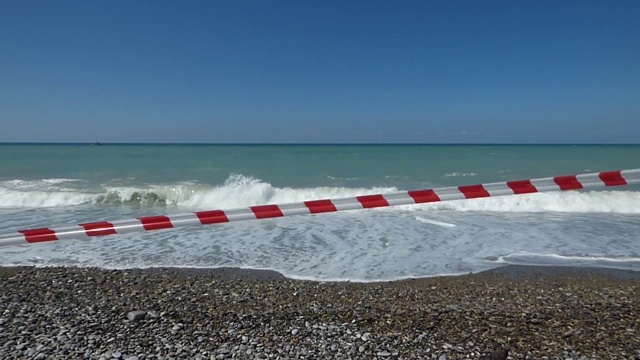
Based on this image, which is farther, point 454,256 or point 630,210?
point 630,210

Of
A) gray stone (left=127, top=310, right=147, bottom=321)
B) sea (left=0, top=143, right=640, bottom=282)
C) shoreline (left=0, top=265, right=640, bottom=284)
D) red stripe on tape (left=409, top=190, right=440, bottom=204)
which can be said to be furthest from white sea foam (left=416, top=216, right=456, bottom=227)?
gray stone (left=127, top=310, right=147, bottom=321)

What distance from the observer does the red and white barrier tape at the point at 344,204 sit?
153 inches

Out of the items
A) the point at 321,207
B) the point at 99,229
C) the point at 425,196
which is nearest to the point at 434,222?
the point at 425,196

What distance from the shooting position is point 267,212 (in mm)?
4047

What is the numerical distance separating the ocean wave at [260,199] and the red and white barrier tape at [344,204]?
6.70 m

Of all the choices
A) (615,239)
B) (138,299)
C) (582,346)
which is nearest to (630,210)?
(615,239)

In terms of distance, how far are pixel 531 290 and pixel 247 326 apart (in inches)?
144

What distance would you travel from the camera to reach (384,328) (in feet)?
10.7

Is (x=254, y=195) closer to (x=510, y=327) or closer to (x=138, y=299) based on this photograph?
(x=138, y=299)

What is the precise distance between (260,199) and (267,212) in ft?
32.9

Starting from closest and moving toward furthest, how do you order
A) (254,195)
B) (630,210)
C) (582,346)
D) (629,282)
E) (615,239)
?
(582,346) → (629,282) → (615,239) → (630,210) → (254,195)

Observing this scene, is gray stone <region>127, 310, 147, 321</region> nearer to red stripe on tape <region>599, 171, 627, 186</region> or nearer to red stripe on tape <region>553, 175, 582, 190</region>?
red stripe on tape <region>553, 175, 582, 190</region>

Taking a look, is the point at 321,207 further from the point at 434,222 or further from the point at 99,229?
the point at 434,222

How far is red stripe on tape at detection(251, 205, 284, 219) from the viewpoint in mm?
4008
